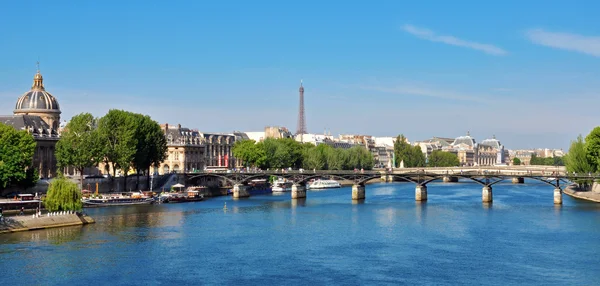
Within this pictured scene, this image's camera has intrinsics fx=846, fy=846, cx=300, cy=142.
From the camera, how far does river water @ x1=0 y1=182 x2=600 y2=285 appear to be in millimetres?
41625

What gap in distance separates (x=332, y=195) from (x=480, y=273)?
205 ft

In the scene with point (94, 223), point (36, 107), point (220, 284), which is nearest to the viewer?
point (220, 284)

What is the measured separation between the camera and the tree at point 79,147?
8594 centimetres

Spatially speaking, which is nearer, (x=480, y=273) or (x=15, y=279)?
(x=15, y=279)

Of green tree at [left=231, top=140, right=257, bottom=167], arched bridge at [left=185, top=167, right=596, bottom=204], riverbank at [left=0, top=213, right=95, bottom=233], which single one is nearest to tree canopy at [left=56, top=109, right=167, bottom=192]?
arched bridge at [left=185, top=167, right=596, bottom=204]

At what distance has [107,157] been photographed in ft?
295

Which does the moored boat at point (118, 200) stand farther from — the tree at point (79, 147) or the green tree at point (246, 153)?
the green tree at point (246, 153)

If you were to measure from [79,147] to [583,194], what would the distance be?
5488 centimetres

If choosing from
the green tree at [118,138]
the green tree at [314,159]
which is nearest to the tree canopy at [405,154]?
the green tree at [314,159]

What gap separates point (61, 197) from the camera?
201 ft

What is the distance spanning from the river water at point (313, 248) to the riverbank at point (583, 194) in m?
12.6

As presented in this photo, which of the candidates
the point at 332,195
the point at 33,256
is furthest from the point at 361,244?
the point at 332,195

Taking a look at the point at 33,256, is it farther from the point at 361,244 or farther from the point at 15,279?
the point at 361,244

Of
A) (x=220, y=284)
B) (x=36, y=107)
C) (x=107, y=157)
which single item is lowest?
(x=220, y=284)
